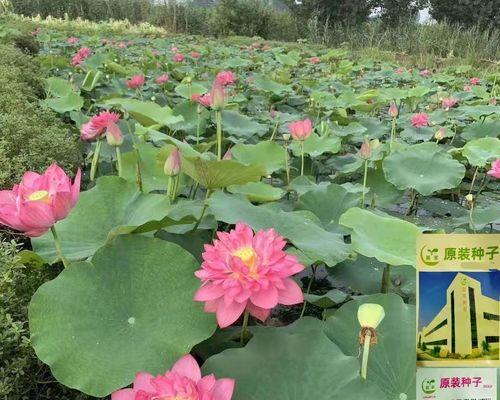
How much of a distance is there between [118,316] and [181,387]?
31cm

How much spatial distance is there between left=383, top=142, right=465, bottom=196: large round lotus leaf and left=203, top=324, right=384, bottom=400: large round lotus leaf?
3.42 ft

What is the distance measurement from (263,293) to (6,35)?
5.35 m

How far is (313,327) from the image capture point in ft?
3.01

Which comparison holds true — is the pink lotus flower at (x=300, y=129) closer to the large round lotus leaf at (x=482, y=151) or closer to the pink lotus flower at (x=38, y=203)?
the large round lotus leaf at (x=482, y=151)

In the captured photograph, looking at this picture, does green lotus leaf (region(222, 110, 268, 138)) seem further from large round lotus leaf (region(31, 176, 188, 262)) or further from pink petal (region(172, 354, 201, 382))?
pink petal (region(172, 354, 201, 382))

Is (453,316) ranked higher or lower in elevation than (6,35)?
lower

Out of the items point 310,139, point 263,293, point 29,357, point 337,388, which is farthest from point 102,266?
point 310,139

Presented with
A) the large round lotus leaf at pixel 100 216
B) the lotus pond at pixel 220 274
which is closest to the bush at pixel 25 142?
the lotus pond at pixel 220 274

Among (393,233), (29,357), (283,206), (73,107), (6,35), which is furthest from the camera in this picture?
(6,35)

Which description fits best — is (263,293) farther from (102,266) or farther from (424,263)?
(102,266)

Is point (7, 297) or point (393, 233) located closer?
point (7, 297)

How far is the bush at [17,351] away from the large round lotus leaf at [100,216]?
0.07 metres

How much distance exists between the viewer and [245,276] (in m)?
0.71

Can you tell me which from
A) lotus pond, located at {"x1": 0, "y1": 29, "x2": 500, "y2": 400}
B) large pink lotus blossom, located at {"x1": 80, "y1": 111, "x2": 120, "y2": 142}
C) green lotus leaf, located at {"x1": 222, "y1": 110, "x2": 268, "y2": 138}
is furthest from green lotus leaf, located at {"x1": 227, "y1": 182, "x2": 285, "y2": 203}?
green lotus leaf, located at {"x1": 222, "y1": 110, "x2": 268, "y2": 138}
